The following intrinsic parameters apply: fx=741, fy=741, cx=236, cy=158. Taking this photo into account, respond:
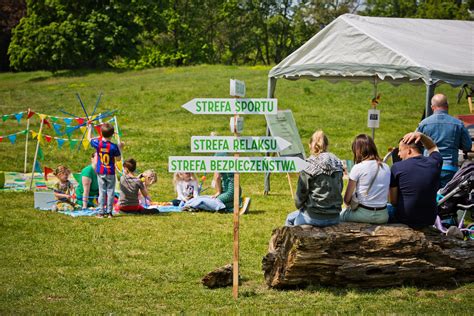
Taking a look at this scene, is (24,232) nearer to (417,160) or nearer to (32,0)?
(417,160)

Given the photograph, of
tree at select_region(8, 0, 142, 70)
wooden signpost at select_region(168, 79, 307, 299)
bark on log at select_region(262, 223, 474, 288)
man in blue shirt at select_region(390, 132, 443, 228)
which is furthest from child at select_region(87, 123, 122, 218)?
tree at select_region(8, 0, 142, 70)

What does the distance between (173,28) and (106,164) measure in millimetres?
47200

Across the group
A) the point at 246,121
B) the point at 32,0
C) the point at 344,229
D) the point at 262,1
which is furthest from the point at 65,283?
the point at 262,1

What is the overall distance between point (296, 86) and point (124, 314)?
23574 millimetres

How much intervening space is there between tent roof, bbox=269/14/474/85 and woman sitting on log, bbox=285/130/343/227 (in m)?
3.66

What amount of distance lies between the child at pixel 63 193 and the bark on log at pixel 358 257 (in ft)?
17.8

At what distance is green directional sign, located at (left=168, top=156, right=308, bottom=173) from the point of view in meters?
6.97

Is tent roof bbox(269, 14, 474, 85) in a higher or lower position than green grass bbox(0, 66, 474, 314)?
higher

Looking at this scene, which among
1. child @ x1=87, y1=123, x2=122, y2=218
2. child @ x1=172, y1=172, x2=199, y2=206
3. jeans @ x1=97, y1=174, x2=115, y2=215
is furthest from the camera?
child @ x1=172, y1=172, x2=199, y2=206

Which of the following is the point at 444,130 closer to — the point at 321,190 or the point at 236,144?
the point at 321,190

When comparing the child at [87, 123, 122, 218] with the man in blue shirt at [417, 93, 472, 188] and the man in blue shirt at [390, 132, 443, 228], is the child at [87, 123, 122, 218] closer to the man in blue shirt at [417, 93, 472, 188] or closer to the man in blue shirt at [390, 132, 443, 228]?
the man in blue shirt at [417, 93, 472, 188]

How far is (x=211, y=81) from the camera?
102 ft

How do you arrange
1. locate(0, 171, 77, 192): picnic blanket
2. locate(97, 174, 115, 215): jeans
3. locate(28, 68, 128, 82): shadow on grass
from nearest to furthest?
locate(97, 174, 115, 215): jeans, locate(0, 171, 77, 192): picnic blanket, locate(28, 68, 128, 82): shadow on grass


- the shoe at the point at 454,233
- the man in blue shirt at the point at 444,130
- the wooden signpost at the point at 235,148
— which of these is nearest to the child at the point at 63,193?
the wooden signpost at the point at 235,148
